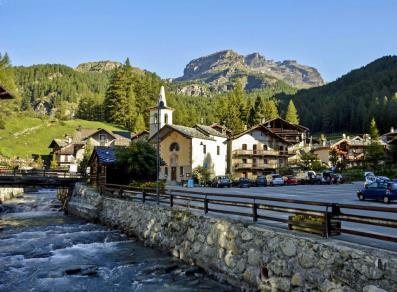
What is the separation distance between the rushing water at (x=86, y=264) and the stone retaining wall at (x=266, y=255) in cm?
83

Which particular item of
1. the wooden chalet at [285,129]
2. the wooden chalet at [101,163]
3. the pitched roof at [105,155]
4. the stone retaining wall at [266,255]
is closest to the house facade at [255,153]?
the wooden chalet at [285,129]

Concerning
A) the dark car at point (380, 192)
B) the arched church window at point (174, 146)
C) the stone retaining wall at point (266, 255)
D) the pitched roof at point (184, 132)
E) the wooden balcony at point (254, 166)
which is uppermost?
the pitched roof at point (184, 132)

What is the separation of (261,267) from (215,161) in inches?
2178

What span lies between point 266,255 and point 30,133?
11418 cm

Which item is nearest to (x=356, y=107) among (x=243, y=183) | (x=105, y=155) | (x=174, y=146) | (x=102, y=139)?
(x=102, y=139)

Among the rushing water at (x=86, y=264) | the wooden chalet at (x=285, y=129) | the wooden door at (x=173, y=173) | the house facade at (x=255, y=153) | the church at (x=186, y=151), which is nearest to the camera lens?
the rushing water at (x=86, y=264)

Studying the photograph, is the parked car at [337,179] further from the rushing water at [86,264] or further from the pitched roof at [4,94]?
the pitched roof at [4,94]

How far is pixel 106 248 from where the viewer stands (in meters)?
22.0

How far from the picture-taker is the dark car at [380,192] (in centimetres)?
2825

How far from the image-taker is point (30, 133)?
11494 cm

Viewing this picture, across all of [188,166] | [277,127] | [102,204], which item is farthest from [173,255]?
[277,127]

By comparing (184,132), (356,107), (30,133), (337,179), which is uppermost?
(356,107)

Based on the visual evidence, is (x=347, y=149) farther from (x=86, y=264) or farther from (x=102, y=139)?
(x=86, y=264)

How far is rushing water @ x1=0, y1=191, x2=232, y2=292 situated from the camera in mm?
15453
